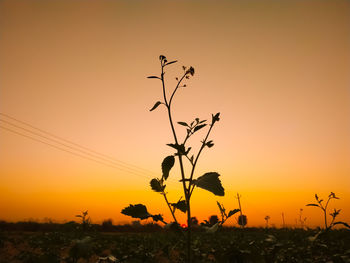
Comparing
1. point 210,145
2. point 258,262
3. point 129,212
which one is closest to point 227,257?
point 258,262

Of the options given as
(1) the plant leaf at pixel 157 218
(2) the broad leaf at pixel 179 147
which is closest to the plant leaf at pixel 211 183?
Result: (2) the broad leaf at pixel 179 147

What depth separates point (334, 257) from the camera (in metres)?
3.29

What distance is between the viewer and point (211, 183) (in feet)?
4.58

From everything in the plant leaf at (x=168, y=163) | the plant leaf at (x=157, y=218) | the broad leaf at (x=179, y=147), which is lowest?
the plant leaf at (x=157, y=218)

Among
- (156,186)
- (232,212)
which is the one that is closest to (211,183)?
(156,186)

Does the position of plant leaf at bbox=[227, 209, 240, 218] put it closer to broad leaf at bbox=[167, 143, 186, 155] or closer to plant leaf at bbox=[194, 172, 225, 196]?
plant leaf at bbox=[194, 172, 225, 196]

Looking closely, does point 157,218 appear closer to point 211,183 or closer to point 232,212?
point 211,183

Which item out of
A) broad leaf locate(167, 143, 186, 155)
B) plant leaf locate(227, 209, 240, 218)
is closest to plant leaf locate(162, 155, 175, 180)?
broad leaf locate(167, 143, 186, 155)

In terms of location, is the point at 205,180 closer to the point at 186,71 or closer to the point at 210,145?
the point at 210,145

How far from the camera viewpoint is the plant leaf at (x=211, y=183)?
1.36 meters

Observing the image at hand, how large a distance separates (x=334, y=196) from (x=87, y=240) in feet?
7.87

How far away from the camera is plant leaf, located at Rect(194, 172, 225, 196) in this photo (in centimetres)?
136

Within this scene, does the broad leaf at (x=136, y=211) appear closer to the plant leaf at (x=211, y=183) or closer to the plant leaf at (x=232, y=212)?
the plant leaf at (x=211, y=183)

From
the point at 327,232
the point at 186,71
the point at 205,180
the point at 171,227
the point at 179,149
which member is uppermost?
the point at 186,71
